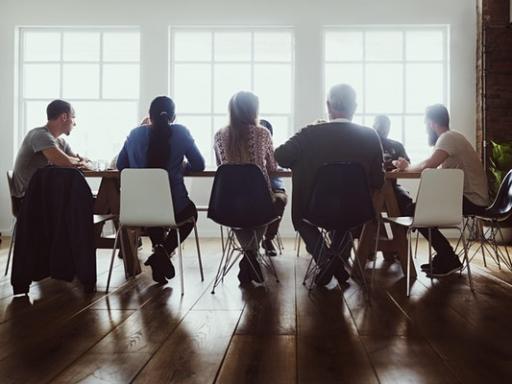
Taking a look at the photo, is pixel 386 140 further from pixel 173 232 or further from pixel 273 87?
pixel 273 87

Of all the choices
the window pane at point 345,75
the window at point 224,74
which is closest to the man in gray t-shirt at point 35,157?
the window at point 224,74

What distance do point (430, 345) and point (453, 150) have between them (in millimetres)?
2180

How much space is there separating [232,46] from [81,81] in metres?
2.19

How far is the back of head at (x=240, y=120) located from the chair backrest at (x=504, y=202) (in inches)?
73.3

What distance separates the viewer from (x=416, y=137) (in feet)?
24.5

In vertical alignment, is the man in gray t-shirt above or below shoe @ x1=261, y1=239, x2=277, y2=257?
above

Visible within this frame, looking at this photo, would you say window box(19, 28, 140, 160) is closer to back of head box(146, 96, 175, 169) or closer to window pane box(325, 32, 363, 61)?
window pane box(325, 32, 363, 61)

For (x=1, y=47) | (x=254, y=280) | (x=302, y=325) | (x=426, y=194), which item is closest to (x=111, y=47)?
(x=1, y=47)

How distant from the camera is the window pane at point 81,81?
25.1ft

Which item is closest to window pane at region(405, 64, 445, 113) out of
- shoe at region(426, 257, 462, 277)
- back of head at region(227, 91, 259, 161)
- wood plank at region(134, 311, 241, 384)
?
shoe at region(426, 257, 462, 277)

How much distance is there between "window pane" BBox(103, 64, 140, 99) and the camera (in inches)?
299

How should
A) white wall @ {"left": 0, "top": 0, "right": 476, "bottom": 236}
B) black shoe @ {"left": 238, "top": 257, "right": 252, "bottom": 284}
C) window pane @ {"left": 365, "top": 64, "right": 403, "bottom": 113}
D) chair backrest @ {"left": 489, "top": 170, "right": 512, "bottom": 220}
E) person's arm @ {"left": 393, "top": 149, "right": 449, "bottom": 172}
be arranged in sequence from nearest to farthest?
black shoe @ {"left": 238, "top": 257, "right": 252, "bottom": 284}, chair backrest @ {"left": 489, "top": 170, "right": 512, "bottom": 220}, person's arm @ {"left": 393, "top": 149, "right": 449, "bottom": 172}, white wall @ {"left": 0, "top": 0, "right": 476, "bottom": 236}, window pane @ {"left": 365, "top": 64, "right": 403, "bottom": 113}

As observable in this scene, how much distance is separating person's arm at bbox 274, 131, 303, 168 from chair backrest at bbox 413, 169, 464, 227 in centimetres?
78

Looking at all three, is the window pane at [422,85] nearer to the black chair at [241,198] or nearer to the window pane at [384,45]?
the window pane at [384,45]
